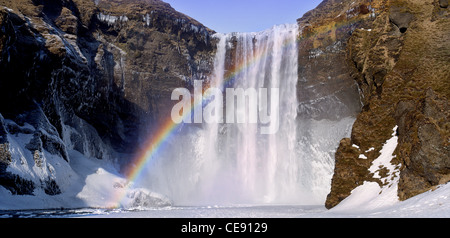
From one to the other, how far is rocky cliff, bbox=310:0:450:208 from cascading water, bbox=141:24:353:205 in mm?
20463

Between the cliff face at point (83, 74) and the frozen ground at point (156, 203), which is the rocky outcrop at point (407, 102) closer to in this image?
the frozen ground at point (156, 203)

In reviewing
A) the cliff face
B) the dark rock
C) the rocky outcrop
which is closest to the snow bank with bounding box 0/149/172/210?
the cliff face

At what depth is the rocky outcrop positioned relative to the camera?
11656mm

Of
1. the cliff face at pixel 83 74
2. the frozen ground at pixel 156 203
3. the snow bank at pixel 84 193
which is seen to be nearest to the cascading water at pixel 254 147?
the cliff face at pixel 83 74

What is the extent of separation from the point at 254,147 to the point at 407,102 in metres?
30.8

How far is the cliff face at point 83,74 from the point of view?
2183 cm

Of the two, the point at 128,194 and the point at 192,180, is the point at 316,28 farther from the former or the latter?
the point at 128,194

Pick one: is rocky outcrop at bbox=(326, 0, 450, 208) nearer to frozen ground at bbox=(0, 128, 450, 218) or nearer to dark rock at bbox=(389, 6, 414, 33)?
dark rock at bbox=(389, 6, 414, 33)

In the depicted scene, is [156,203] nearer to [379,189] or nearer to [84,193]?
[84,193]

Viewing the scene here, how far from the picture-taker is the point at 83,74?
31516mm

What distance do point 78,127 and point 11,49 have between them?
10.8 metres

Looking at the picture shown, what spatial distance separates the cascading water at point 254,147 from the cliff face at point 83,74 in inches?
169
